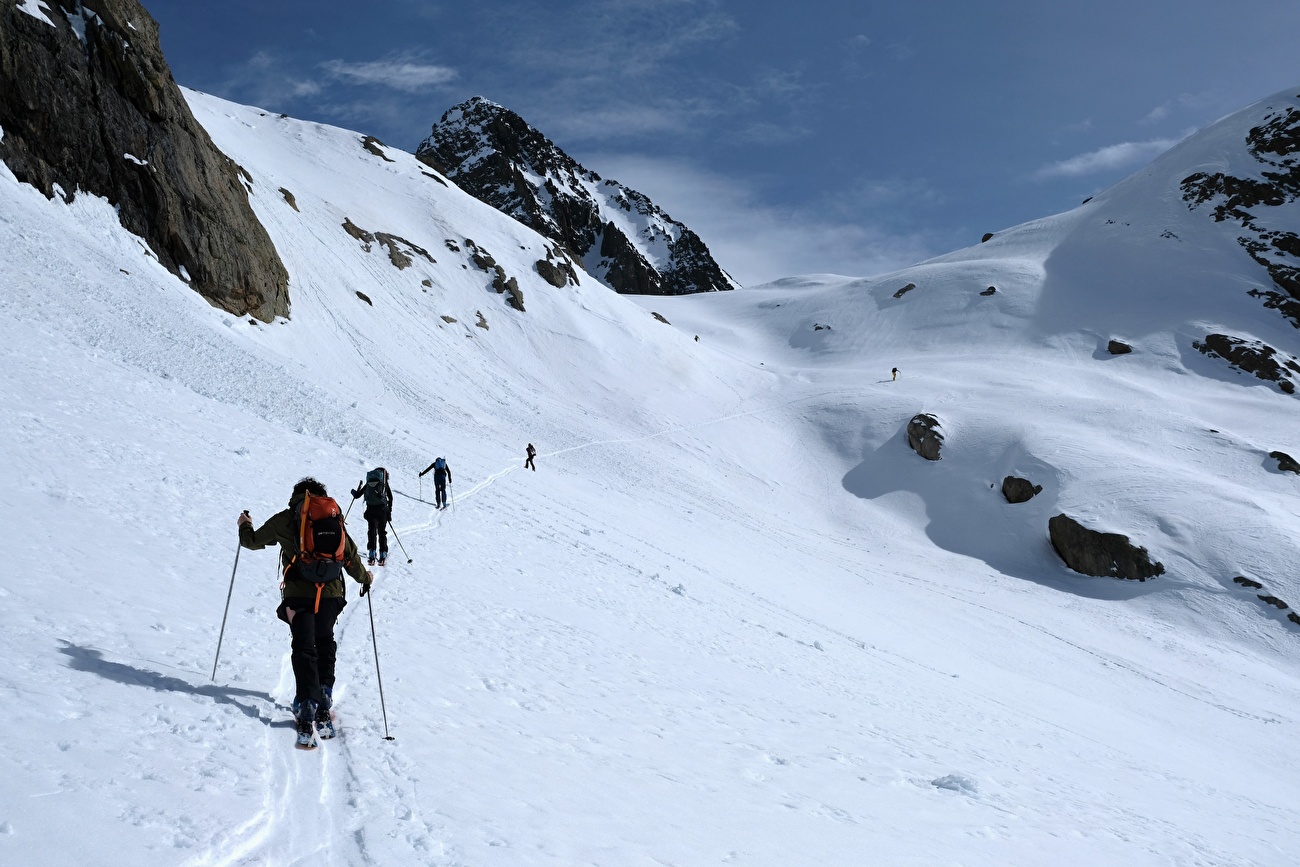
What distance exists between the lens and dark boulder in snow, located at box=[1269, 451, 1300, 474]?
40.3 metres

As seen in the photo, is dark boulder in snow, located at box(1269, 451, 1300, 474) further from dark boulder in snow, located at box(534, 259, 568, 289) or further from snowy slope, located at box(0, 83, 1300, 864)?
dark boulder in snow, located at box(534, 259, 568, 289)

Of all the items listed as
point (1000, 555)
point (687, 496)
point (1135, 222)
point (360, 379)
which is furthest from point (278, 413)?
point (1135, 222)

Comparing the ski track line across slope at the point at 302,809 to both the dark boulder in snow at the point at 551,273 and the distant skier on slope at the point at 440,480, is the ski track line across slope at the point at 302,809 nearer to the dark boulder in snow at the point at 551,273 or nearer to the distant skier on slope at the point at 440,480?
the distant skier on slope at the point at 440,480

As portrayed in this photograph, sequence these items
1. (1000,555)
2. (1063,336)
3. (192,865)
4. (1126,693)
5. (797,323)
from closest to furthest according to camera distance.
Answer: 1. (192,865)
2. (1126,693)
3. (1000,555)
4. (1063,336)
5. (797,323)

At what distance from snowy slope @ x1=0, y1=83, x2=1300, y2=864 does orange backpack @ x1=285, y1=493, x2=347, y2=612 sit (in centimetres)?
112

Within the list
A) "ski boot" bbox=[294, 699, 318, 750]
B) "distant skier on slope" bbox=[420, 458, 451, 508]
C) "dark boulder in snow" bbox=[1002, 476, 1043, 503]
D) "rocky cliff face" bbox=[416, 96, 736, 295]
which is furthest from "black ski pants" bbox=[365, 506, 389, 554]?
"rocky cliff face" bbox=[416, 96, 736, 295]

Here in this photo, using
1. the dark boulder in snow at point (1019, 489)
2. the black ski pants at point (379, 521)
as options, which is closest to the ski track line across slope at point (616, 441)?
the black ski pants at point (379, 521)

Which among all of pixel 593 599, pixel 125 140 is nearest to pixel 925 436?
pixel 593 599

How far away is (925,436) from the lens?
45.6 meters

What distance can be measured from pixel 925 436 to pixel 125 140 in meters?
43.1

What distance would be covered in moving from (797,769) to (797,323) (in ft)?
243

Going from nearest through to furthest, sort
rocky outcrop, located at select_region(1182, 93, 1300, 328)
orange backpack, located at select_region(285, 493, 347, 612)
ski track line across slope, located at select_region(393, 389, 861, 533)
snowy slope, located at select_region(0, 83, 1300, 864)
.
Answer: snowy slope, located at select_region(0, 83, 1300, 864) < orange backpack, located at select_region(285, 493, 347, 612) < ski track line across slope, located at select_region(393, 389, 861, 533) < rocky outcrop, located at select_region(1182, 93, 1300, 328)

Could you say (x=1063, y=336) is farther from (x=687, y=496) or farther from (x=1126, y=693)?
(x=1126, y=693)

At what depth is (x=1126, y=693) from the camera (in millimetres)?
20734
